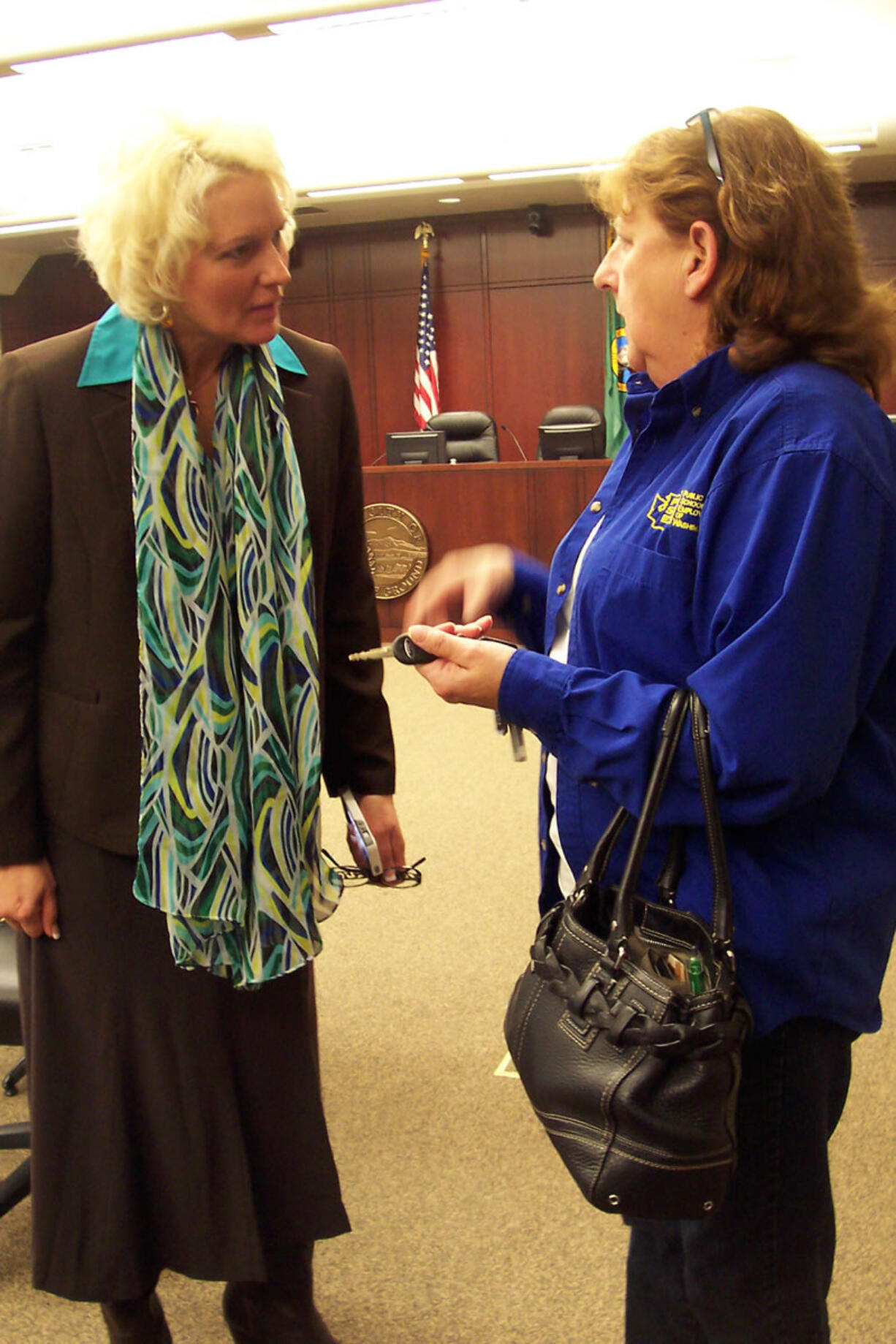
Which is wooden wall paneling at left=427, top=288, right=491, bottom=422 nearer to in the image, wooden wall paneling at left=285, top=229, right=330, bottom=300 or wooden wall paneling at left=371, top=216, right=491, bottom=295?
wooden wall paneling at left=371, top=216, right=491, bottom=295

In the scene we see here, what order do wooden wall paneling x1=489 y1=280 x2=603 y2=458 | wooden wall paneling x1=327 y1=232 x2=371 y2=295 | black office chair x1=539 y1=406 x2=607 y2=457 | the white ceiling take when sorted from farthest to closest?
wooden wall paneling x1=327 y1=232 x2=371 y2=295, wooden wall paneling x1=489 y1=280 x2=603 y2=458, black office chair x1=539 y1=406 x2=607 y2=457, the white ceiling

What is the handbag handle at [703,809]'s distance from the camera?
1055 mm

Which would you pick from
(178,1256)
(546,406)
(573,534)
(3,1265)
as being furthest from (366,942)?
(546,406)

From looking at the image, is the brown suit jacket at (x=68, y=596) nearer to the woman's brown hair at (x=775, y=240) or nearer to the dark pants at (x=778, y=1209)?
the woman's brown hair at (x=775, y=240)

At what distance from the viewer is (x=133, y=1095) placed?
5.25 ft

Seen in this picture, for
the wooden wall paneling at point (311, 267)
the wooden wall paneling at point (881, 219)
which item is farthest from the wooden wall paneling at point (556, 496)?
the wooden wall paneling at point (311, 267)

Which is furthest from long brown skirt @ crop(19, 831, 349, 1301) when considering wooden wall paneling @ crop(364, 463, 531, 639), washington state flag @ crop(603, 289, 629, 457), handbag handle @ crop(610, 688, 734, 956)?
washington state flag @ crop(603, 289, 629, 457)

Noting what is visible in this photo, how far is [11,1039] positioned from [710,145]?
1.65 metres

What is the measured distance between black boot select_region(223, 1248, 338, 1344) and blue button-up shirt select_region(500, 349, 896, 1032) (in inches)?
36.0

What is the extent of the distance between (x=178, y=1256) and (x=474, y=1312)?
525 millimetres

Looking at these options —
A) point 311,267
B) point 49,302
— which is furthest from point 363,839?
point 49,302

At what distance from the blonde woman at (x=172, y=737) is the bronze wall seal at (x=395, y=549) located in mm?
6160

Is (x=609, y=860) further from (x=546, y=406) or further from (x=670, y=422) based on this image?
(x=546, y=406)

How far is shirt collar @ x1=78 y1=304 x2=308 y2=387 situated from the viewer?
1.46 meters
